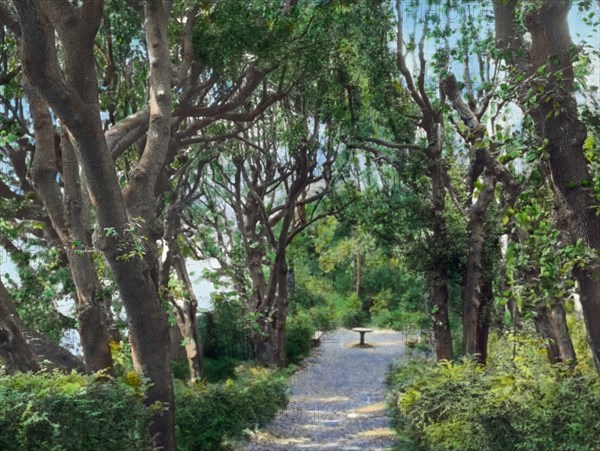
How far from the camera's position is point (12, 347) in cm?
774

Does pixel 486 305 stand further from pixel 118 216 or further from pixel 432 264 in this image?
pixel 118 216

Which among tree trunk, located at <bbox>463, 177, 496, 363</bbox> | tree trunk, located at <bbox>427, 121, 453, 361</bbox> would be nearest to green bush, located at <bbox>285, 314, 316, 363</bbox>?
tree trunk, located at <bbox>427, 121, 453, 361</bbox>

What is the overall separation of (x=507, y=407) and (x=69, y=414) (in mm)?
4103

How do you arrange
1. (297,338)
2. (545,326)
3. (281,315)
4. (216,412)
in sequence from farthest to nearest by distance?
(297,338) → (281,315) → (545,326) → (216,412)

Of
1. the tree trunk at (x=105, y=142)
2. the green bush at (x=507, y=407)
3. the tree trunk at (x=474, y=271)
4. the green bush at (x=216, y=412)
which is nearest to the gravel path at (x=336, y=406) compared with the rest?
the green bush at (x=216, y=412)

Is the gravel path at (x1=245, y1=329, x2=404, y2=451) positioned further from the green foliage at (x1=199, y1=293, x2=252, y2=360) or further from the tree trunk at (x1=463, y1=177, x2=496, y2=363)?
the tree trunk at (x1=463, y1=177, x2=496, y2=363)

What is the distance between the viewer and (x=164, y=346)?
24.8 feet

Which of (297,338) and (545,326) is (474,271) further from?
(297,338)

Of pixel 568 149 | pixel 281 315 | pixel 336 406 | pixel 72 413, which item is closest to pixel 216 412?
pixel 72 413

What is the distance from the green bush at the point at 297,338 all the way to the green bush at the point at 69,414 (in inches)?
552

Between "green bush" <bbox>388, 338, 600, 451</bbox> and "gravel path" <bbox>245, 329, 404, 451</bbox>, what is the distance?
1.60 meters

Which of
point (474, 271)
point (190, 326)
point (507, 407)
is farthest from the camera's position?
point (190, 326)

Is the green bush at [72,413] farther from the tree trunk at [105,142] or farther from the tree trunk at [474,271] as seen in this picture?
the tree trunk at [474,271]

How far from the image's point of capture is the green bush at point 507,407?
6590 millimetres
